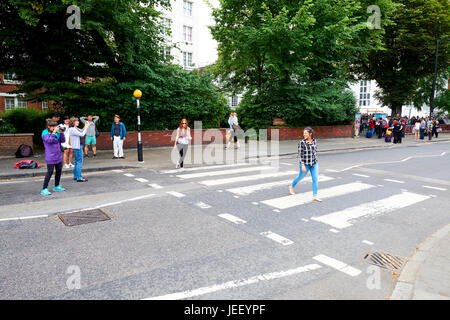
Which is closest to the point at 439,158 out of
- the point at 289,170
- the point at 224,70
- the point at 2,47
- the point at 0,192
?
the point at 289,170

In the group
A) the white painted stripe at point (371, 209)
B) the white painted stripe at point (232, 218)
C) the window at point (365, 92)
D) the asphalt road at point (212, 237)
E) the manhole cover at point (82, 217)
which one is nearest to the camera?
the asphalt road at point (212, 237)

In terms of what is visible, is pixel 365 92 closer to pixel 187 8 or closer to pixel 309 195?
pixel 187 8

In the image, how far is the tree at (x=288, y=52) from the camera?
2000 centimetres

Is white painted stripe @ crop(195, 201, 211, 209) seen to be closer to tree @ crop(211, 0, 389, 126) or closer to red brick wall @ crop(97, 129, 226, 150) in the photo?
red brick wall @ crop(97, 129, 226, 150)

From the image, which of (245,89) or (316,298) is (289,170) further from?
(245,89)

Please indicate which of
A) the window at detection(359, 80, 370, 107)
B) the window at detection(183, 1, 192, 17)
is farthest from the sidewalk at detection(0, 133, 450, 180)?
the window at detection(359, 80, 370, 107)

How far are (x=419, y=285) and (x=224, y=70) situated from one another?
76.8 ft

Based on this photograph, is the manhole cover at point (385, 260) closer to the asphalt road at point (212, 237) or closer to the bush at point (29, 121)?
the asphalt road at point (212, 237)

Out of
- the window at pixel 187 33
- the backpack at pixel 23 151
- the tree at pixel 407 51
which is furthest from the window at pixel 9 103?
the tree at pixel 407 51

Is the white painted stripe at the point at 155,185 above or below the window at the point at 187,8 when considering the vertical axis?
below

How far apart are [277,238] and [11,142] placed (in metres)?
13.7

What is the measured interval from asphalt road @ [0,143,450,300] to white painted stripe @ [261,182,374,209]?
0.03 m

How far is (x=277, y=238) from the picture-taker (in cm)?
554

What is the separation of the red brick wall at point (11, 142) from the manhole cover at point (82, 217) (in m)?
9.83
